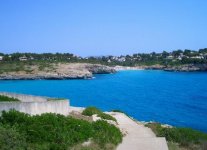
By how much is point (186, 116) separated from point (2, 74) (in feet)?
272

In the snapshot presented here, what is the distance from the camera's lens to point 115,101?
63000 mm

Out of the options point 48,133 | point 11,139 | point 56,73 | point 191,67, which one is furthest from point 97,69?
point 11,139

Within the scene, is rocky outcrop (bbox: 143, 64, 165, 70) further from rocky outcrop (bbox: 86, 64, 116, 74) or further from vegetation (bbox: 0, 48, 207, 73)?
rocky outcrop (bbox: 86, 64, 116, 74)

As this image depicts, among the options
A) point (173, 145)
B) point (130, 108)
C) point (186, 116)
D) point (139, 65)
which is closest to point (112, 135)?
point (173, 145)

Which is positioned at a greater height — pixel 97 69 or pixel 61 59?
pixel 61 59

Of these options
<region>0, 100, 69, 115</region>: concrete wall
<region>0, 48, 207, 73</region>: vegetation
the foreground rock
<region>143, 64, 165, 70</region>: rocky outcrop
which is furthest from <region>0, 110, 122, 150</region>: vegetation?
<region>143, 64, 165, 70</region>: rocky outcrop

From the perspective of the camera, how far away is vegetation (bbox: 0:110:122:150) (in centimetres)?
1583

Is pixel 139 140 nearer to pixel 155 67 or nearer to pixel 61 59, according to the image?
pixel 61 59

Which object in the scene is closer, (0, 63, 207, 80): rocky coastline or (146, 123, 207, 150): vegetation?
(146, 123, 207, 150): vegetation

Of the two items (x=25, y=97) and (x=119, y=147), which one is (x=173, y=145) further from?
(x=25, y=97)

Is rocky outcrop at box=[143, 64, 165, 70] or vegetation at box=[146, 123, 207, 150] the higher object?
vegetation at box=[146, 123, 207, 150]

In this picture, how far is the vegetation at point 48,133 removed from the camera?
15828 mm

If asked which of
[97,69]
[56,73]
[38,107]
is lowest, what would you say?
[97,69]

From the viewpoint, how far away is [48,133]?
17.1 m
